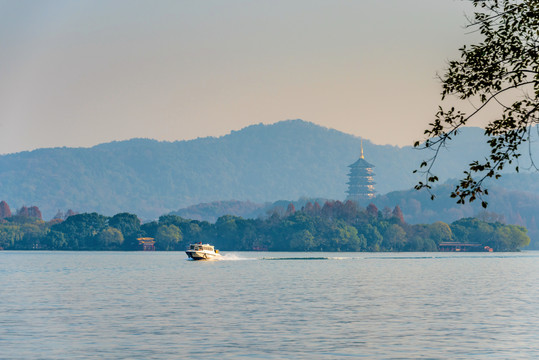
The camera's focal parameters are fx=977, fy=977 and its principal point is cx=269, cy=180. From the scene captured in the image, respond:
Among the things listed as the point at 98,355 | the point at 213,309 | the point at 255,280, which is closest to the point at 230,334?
the point at 98,355

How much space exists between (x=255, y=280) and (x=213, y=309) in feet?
162

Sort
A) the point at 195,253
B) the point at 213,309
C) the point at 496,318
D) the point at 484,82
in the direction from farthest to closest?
1. the point at 195,253
2. the point at 213,309
3. the point at 496,318
4. the point at 484,82

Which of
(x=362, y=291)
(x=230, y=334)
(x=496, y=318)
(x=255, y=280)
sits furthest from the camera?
(x=255, y=280)

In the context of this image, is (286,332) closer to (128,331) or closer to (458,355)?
(128,331)

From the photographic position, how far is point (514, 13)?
96.6 feet

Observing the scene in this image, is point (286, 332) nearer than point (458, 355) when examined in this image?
No

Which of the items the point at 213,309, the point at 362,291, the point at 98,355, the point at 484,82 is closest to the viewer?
the point at 484,82

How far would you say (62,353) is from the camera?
42125 millimetres

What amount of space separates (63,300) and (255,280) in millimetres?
42732

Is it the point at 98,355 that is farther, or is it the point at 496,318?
the point at 496,318

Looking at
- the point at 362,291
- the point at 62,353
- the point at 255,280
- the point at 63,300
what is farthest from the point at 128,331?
the point at 255,280

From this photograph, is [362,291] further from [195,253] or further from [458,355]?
[195,253]

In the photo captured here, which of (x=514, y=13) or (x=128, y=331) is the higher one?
(x=514, y=13)

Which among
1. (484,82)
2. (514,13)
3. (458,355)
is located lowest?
(458,355)
